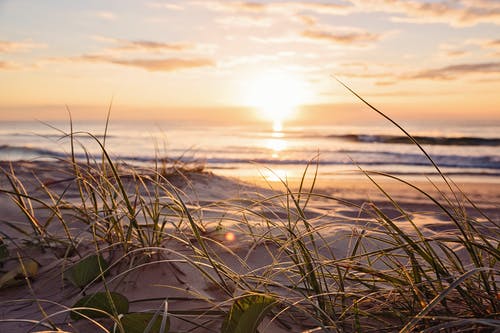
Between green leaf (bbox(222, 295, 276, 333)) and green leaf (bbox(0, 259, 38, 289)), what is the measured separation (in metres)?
0.83

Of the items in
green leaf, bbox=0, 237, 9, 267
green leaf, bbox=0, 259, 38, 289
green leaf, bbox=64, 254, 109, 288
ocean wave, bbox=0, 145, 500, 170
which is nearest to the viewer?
green leaf, bbox=64, 254, 109, 288

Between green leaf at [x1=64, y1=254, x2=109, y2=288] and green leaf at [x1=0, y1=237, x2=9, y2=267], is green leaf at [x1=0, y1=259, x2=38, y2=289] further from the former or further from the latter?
green leaf at [x1=64, y1=254, x2=109, y2=288]

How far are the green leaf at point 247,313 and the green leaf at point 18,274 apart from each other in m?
0.83

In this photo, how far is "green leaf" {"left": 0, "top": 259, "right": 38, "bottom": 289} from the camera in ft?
5.33

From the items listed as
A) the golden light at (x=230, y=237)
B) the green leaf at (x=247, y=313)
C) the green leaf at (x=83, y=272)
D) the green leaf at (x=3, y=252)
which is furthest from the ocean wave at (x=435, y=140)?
the green leaf at (x=247, y=313)

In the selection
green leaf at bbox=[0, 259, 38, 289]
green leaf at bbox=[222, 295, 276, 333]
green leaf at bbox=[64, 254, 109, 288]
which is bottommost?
green leaf at bbox=[0, 259, 38, 289]

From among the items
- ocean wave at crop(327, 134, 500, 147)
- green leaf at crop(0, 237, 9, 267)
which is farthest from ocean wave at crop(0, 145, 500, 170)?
green leaf at crop(0, 237, 9, 267)

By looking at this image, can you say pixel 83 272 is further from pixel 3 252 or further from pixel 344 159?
pixel 344 159

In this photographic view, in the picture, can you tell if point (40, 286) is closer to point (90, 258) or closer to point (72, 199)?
point (90, 258)

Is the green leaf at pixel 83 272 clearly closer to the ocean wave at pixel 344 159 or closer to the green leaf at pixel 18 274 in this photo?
the green leaf at pixel 18 274

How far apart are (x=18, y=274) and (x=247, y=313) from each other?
1.04 metres

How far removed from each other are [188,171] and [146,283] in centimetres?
373

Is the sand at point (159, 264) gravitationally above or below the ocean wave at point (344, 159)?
above

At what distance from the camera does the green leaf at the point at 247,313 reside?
3.51ft
